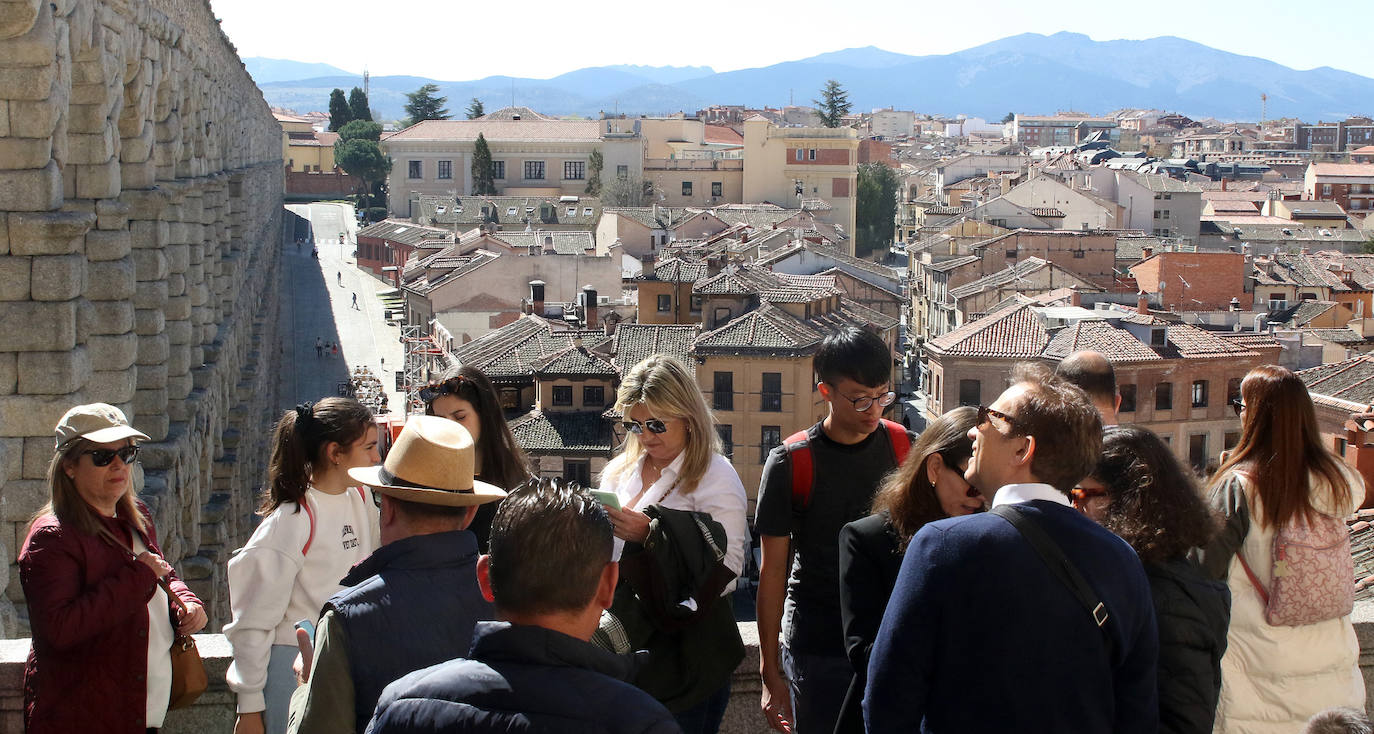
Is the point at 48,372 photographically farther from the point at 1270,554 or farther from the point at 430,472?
the point at 1270,554

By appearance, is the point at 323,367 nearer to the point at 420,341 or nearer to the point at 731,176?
the point at 420,341

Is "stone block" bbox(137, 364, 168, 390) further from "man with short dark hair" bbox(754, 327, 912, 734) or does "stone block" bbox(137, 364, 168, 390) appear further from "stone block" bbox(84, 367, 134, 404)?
"man with short dark hair" bbox(754, 327, 912, 734)

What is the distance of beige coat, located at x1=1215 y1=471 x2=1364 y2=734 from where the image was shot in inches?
191

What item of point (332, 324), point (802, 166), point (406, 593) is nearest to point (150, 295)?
point (406, 593)

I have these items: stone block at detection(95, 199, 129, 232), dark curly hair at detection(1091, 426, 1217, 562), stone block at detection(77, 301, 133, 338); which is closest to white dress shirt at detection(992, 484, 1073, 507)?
dark curly hair at detection(1091, 426, 1217, 562)

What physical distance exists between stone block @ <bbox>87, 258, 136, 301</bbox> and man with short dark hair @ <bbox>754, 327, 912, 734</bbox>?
23.5 feet

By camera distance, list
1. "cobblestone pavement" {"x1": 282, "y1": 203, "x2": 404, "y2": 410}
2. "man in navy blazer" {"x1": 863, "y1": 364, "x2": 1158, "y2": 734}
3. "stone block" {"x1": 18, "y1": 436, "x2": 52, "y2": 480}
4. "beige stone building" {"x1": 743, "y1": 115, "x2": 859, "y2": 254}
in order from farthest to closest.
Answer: "beige stone building" {"x1": 743, "y1": 115, "x2": 859, "y2": 254} → "cobblestone pavement" {"x1": 282, "y1": 203, "x2": 404, "y2": 410} → "stone block" {"x1": 18, "y1": 436, "x2": 52, "y2": 480} → "man in navy blazer" {"x1": 863, "y1": 364, "x2": 1158, "y2": 734}

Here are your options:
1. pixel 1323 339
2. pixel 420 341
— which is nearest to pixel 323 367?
pixel 420 341

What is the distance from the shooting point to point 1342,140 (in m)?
152

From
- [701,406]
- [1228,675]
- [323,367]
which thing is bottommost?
[323,367]

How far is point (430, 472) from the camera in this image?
4.03 meters

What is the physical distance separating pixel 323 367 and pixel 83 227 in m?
39.3

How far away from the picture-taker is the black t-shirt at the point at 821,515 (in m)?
4.94

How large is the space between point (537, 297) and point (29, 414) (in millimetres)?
35059
